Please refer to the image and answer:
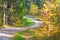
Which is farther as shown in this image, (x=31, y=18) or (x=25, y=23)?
(x=25, y=23)

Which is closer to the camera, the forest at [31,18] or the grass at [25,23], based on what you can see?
the forest at [31,18]

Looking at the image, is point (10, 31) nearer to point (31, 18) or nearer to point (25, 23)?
point (25, 23)

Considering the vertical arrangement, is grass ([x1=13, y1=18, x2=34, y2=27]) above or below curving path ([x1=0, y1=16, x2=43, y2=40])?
above

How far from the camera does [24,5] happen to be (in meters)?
2.83

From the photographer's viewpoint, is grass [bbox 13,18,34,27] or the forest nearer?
the forest

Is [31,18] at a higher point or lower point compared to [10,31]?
higher

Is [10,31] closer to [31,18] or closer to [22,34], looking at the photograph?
[22,34]

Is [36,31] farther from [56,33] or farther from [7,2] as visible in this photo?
[7,2]

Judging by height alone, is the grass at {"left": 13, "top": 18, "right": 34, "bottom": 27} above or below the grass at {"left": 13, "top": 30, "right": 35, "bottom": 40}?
above

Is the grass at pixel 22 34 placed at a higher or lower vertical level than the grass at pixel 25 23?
lower

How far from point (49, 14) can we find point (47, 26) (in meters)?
0.14

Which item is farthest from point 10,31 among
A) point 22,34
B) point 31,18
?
point 31,18

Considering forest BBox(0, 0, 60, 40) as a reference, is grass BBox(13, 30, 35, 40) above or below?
below

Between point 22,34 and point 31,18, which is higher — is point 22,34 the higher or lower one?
the lower one
